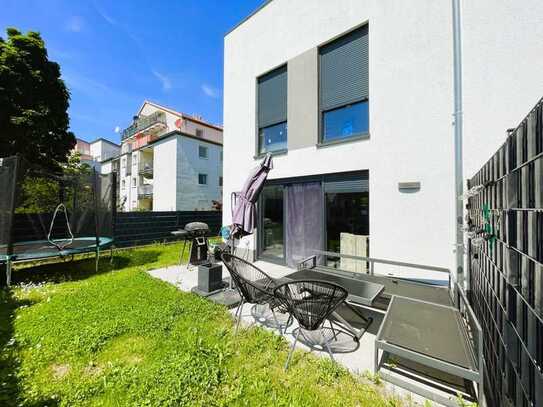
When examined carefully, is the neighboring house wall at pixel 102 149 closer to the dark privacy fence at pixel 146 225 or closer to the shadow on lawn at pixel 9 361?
the dark privacy fence at pixel 146 225

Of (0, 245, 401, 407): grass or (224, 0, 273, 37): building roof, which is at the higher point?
(224, 0, 273, 37): building roof

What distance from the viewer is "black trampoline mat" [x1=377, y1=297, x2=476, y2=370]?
2047mm

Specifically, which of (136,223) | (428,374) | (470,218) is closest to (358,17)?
(470,218)

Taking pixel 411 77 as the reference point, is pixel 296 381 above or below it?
below

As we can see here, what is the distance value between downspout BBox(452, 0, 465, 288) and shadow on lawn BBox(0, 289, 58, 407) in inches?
218

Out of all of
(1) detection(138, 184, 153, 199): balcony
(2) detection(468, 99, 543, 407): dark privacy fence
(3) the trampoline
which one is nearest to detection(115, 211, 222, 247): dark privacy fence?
(3) the trampoline

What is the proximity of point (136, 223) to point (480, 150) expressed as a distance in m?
11.5

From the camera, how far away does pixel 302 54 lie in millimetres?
6043

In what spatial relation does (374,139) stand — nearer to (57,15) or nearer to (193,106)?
(57,15)

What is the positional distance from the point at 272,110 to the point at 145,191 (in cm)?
2178

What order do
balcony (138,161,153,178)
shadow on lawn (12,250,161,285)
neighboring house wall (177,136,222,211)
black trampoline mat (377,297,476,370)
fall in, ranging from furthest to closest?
balcony (138,161,153,178) < neighboring house wall (177,136,222,211) < shadow on lawn (12,250,161,285) < black trampoline mat (377,297,476,370)

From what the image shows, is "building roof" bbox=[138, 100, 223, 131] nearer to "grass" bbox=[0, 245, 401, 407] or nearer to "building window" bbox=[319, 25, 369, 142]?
"building window" bbox=[319, 25, 369, 142]

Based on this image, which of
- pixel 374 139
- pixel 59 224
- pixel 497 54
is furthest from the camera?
pixel 59 224

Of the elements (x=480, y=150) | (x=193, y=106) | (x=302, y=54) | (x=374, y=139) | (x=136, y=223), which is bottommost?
(x=136, y=223)
